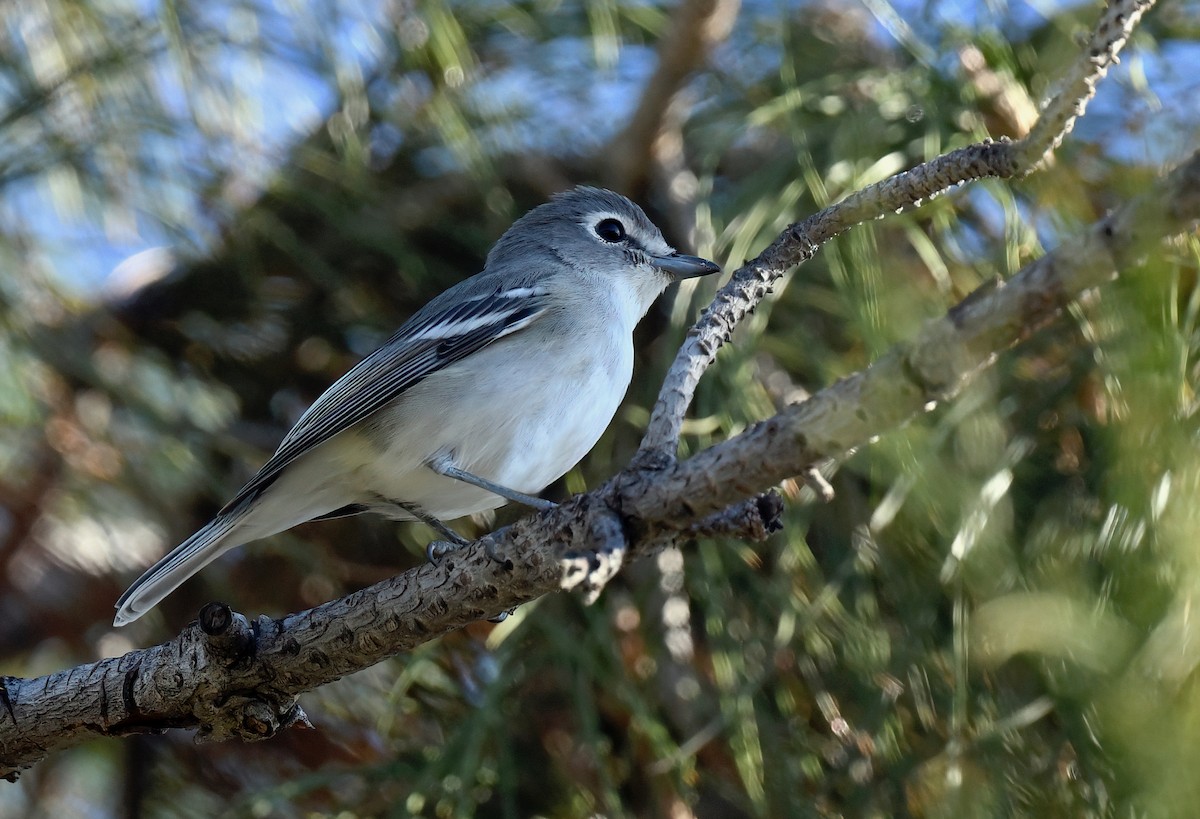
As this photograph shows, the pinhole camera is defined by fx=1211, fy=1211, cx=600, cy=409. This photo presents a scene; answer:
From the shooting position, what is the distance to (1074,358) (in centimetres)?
227

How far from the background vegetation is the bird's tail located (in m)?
0.42

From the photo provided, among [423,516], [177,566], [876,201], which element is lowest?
[423,516]

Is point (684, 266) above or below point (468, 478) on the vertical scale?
above

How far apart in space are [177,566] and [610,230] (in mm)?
1425

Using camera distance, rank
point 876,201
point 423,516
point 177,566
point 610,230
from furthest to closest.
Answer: point 610,230, point 423,516, point 177,566, point 876,201

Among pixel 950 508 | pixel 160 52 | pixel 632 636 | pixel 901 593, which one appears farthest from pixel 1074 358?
pixel 160 52

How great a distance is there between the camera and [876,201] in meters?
1.62

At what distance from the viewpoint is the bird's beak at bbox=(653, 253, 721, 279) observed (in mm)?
2795

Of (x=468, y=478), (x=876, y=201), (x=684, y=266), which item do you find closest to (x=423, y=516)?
(x=468, y=478)

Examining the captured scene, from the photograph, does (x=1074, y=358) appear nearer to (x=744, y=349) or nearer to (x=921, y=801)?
(x=744, y=349)

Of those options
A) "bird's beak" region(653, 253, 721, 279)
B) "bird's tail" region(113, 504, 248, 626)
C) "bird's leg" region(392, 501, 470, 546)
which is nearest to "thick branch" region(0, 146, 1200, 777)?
"bird's tail" region(113, 504, 248, 626)

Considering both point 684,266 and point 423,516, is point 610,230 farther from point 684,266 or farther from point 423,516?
point 423,516

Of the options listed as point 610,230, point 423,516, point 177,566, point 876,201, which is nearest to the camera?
point 876,201

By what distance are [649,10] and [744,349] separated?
1.59m
